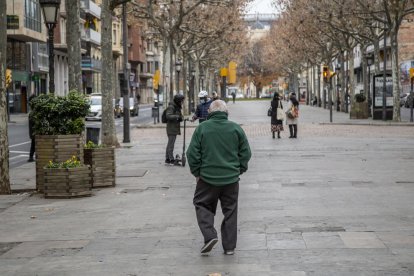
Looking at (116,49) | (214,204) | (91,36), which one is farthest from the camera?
(116,49)

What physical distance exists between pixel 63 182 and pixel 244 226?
4.45 metres

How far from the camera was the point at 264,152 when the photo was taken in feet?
75.8

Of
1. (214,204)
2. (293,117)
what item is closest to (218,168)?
(214,204)

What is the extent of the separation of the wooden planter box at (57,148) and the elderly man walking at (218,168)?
597 centimetres

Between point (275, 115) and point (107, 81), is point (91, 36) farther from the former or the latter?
point (107, 81)

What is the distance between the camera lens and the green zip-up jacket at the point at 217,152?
28.0 ft

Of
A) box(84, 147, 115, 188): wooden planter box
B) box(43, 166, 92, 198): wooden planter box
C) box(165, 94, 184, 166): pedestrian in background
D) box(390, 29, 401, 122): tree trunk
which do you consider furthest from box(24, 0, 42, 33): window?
box(43, 166, 92, 198): wooden planter box

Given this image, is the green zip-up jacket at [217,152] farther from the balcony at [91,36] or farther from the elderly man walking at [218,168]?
the balcony at [91,36]

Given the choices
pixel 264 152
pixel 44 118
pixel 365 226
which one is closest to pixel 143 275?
pixel 365 226

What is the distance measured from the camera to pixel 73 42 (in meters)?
19.8

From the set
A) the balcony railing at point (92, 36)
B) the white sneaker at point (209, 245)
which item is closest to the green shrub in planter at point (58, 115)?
the white sneaker at point (209, 245)

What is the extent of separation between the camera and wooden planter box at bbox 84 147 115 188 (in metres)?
15.2

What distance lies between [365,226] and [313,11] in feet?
125

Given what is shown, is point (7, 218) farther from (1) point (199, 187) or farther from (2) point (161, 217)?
(1) point (199, 187)
